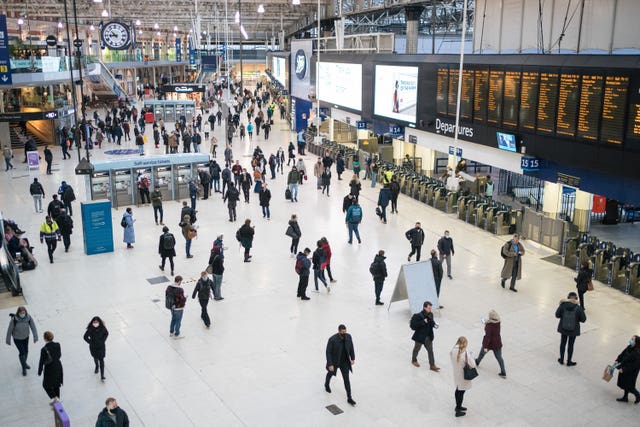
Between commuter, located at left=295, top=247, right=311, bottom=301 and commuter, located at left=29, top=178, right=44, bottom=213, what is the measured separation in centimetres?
1195

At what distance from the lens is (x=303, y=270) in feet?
45.5

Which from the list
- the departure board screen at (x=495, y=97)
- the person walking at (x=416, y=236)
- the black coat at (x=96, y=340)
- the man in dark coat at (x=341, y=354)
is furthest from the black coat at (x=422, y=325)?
the departure board screen at (x=495, y=97)

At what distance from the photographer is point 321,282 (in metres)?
15.4

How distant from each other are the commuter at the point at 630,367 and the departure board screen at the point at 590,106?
254 inches

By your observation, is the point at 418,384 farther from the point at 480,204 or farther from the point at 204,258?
the point at 480,204

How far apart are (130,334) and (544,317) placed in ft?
27.6

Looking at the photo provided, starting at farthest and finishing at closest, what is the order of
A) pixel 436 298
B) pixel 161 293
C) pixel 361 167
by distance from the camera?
pixel 361 167 < pixel 161 293 < pixel 436 298

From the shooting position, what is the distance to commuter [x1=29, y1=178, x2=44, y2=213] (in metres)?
21.6

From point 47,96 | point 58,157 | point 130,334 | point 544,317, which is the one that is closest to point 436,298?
point 544,317

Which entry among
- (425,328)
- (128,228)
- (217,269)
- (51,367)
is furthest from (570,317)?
(128,228)

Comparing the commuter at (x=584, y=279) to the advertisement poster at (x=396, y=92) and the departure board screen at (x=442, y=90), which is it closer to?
the departure board screen at (x=442, y=90)

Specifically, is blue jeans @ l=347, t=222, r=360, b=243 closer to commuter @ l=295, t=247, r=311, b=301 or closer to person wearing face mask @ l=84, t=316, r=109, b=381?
commuter @ l=295, t=247, r=311, b=301

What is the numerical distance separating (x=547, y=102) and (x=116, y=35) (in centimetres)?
2062

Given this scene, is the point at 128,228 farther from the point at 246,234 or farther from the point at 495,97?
the point at 495,97
